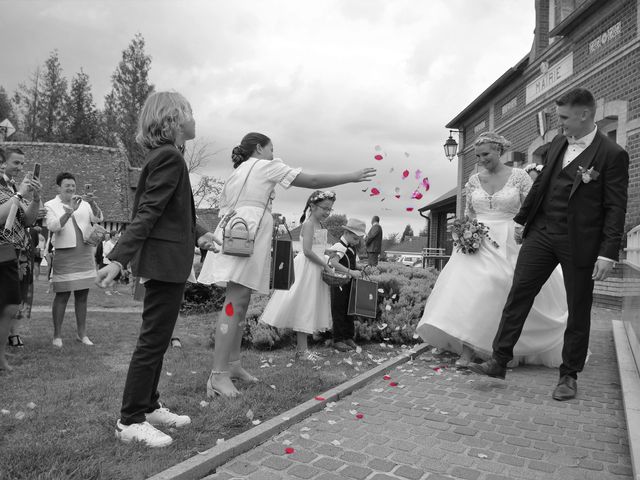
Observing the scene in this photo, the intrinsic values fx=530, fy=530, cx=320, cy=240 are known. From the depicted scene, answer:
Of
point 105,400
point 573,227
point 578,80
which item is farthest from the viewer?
point 578,80

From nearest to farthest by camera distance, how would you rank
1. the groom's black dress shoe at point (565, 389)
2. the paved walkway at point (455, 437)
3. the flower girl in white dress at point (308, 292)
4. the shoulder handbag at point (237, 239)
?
the paved walkway at point (455, 437) < the shoulder handbag at point (237, 239) < the groom's black dress shoe at point (565, 389) < the flower girl in white dress at point (308, 292)

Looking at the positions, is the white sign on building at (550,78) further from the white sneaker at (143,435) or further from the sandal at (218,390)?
the white sneaker at (143,435)

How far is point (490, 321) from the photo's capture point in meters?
5.18

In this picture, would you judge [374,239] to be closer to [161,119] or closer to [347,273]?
[347,273]

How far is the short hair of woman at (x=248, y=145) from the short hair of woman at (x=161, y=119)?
3.53 ft

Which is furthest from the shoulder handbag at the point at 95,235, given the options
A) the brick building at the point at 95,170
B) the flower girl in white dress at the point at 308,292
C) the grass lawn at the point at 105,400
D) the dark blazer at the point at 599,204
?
the brick building at the point at 95,170

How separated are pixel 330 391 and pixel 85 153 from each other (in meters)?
38.5

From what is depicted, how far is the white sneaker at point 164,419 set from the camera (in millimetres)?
3342

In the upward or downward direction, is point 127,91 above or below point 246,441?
above

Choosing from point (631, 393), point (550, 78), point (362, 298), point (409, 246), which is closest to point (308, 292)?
point (362, 298)

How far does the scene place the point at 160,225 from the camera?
Result: 10.3 feet

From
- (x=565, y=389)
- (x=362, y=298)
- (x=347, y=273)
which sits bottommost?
(x=565, y=389)

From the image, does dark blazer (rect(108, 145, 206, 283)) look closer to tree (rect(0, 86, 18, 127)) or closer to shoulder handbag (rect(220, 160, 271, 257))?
shoulder handbag (rect(220, 160, 271, 257))

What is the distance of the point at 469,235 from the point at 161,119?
3.43m
